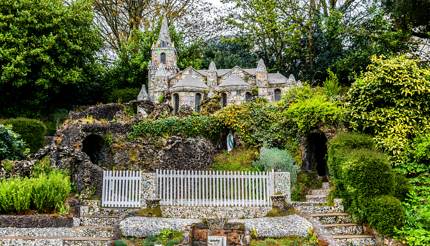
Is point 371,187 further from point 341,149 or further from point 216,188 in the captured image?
point 216,188

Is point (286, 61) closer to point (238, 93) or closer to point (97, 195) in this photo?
point (238, 93)

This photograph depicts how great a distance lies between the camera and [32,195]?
1398 centimetres

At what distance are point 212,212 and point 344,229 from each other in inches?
174

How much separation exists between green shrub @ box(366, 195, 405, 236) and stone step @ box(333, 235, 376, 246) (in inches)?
15.1

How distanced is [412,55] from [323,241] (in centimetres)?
2128

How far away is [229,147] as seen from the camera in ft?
72.4

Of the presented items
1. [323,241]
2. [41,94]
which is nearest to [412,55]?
[323,241]

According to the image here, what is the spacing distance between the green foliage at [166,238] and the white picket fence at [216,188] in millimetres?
3983

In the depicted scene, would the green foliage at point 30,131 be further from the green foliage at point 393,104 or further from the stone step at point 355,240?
the stone step at point 355,240

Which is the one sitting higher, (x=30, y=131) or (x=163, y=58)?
(x=163, y=58)

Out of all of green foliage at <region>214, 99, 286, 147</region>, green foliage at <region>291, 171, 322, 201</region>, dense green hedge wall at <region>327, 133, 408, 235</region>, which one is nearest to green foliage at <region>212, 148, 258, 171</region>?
green foliage at <region>214, 99, 286, 147</region>

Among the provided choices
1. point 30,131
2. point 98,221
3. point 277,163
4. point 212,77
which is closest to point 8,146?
point 30,131

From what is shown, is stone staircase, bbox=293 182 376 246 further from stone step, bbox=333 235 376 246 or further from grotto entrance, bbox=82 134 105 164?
grotto entrance, bbox=82 134 105 164

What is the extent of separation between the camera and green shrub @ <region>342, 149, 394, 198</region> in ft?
42.4
